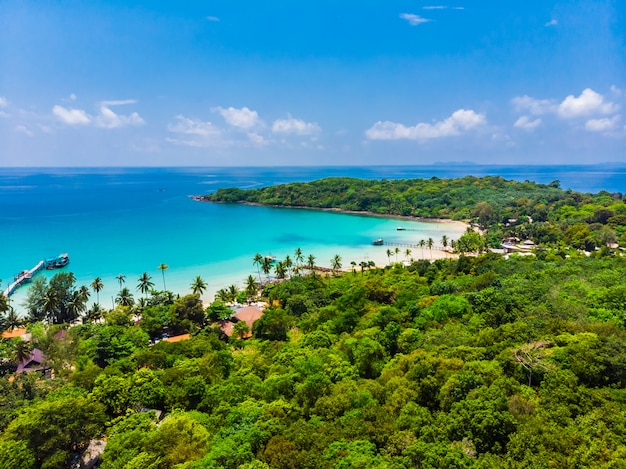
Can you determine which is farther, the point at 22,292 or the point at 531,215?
the point at 531,215

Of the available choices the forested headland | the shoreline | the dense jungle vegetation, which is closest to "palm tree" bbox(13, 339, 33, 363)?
the forested headland

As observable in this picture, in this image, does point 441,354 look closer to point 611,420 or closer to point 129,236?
point 611,420

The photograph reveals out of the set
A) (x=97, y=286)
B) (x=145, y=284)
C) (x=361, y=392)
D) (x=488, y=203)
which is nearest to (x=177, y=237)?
(x=145, y=284)

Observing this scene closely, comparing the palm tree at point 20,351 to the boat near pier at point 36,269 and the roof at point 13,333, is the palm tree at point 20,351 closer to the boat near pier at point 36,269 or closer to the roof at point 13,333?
the roof at point 13,333

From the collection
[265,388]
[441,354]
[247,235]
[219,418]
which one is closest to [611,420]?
[441,354]

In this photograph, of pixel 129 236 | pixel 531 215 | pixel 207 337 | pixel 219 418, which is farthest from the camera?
pixel 531 215

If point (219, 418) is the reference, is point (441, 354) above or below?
above

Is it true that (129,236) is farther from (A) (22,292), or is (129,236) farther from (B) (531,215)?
(B) (531,215)

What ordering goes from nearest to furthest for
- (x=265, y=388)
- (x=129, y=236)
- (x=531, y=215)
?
(x=265, y=388) < (x=129, y=236) < (x=531, y=215)
